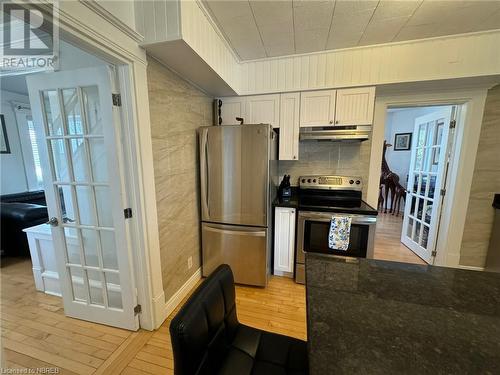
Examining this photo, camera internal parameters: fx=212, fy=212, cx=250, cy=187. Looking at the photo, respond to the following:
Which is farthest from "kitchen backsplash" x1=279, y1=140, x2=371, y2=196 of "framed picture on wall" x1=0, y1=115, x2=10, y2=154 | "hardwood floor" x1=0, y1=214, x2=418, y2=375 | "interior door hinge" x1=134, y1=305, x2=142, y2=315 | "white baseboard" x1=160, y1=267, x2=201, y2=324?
"framed picture on wall" x1=0, y1=115, x2=10, y2=154

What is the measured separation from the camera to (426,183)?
9.73ft

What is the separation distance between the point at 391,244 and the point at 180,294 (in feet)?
10.7

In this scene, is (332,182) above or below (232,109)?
below

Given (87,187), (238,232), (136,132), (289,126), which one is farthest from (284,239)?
(87,187)

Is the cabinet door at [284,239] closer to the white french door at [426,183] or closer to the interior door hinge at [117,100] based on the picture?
the interior door hinge at [117,100]

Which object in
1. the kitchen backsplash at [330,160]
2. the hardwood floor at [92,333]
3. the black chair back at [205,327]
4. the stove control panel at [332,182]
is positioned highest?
the kitchen backsplash at [330,160]

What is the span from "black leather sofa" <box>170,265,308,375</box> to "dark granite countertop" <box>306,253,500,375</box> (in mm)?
387

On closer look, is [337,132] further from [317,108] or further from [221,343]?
[221,343]

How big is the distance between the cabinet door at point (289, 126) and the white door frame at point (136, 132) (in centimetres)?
148

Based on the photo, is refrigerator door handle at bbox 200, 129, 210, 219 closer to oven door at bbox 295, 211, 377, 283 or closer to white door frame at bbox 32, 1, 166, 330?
white door frame at bbox 32, 1, 166, 330

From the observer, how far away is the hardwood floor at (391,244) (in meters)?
2.99

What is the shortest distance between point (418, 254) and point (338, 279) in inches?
115

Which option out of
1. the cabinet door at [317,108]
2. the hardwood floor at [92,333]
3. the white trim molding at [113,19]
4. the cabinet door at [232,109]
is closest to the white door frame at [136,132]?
the white trim molding at [113,19]

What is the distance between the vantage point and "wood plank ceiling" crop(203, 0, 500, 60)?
157 cm
